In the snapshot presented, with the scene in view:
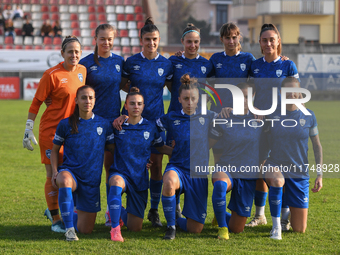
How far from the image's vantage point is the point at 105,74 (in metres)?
4.38

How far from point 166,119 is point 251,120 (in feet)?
2.59

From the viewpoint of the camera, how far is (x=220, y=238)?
13.0 ft

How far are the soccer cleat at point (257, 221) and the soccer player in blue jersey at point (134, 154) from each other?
108 centimetres

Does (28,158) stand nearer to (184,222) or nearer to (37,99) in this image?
(37,99)

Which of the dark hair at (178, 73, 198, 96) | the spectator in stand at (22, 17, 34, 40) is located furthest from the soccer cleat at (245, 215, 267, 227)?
the spectator in stand at (22, 17, 34, 40)

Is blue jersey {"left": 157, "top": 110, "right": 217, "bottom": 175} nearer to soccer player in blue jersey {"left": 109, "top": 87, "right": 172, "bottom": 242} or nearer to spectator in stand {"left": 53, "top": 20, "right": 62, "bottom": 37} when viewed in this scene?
soccer player in blue jersey {"left": 109, "top": 87, "right": 172, "bottom": 242}

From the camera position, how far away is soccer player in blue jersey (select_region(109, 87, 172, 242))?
4086 millimetres

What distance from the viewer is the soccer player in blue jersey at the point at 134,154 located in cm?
409

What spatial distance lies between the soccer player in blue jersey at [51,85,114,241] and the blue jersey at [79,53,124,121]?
1.06 ft

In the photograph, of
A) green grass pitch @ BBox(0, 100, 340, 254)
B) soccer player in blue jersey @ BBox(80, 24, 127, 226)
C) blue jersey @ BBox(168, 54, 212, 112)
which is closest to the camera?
green grass pitch @ BBox(0, 100, 340, 254)

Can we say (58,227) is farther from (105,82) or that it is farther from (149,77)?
(149,77)

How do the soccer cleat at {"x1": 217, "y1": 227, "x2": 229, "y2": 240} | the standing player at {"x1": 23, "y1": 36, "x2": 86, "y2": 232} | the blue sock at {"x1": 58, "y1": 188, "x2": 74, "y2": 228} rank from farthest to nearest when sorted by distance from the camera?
the standing player at {"x1": 23, "y1": 36, "x2": 86, "y2": 232} → the soccer cleat at {"x1": 217, "y1": 227, "x2": 229, "y2": 240} → the blue sock at {"x1": 58, "y1": 188, "x2": 74, "y2": 228}

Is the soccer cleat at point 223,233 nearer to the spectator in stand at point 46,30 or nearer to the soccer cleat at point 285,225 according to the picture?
the soccer cleat at point 285,225

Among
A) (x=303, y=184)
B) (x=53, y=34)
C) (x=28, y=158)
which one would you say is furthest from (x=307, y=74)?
(x=303, y=184)
